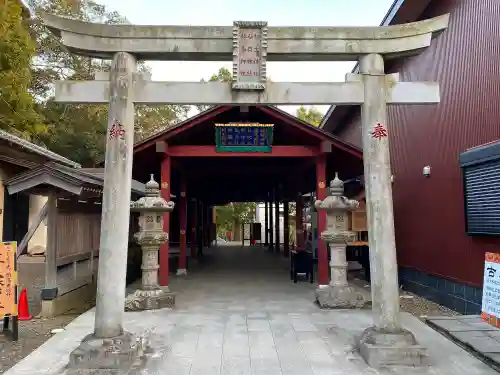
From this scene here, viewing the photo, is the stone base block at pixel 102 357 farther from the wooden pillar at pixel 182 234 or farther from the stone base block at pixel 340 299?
the wooden pillar at pixel 182 234

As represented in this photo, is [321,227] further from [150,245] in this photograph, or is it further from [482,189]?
[150,245]

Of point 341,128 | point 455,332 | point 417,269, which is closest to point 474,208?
point 455,332

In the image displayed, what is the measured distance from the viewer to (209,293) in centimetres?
1059

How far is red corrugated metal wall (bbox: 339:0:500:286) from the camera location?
765 cm

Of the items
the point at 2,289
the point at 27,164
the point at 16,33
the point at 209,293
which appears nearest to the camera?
the point at 2,289

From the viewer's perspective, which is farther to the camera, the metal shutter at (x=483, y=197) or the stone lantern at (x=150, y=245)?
the stone lantern at (x=150, y=245)

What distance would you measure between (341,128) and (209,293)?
10.8m

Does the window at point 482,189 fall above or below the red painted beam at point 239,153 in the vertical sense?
below

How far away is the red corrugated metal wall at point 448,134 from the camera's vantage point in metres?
7.65

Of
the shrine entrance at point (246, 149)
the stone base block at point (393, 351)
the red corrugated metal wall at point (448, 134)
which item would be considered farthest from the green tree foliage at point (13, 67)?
the stone base block at point (393, 351)

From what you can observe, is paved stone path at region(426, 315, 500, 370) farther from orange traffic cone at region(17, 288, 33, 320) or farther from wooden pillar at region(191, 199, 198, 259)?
wooden pillar at region(191, 199, 198, 259)

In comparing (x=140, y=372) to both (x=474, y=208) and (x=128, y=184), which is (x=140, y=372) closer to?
(x=128, y=184)

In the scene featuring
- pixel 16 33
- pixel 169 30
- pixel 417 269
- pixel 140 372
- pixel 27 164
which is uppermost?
pixel 16 33

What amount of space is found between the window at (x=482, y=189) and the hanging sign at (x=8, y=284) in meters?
8.41
